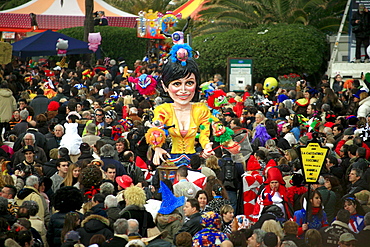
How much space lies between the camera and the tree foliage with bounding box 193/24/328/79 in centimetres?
2283

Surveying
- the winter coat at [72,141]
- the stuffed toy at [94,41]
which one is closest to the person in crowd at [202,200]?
the winter coat at [72,141]

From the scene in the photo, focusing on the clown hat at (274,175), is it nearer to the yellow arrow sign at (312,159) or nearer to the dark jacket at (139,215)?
the yellow arrow sign at (312,159)

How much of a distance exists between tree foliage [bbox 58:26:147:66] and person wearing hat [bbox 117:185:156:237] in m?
22.4

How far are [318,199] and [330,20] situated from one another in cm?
1737

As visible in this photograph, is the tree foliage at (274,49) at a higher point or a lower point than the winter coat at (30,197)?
higher

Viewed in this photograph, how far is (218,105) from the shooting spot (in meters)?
13.2

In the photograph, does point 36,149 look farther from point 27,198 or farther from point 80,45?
point 80,45

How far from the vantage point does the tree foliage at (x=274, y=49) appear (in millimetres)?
22828

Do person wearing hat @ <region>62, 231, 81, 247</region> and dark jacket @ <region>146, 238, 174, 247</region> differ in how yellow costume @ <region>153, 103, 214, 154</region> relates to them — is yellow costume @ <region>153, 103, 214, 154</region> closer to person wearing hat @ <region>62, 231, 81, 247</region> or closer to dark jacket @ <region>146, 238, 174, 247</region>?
dark jacket @ <region>146, 238, 174, 247</region>

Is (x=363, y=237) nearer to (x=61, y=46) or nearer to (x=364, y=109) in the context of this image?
(x=364, y=109)

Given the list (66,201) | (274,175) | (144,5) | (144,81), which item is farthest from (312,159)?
(144,5)

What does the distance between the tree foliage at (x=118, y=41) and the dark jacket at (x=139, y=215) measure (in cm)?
2253

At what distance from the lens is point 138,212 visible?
8.17 meters

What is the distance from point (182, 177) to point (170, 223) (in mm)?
1407
